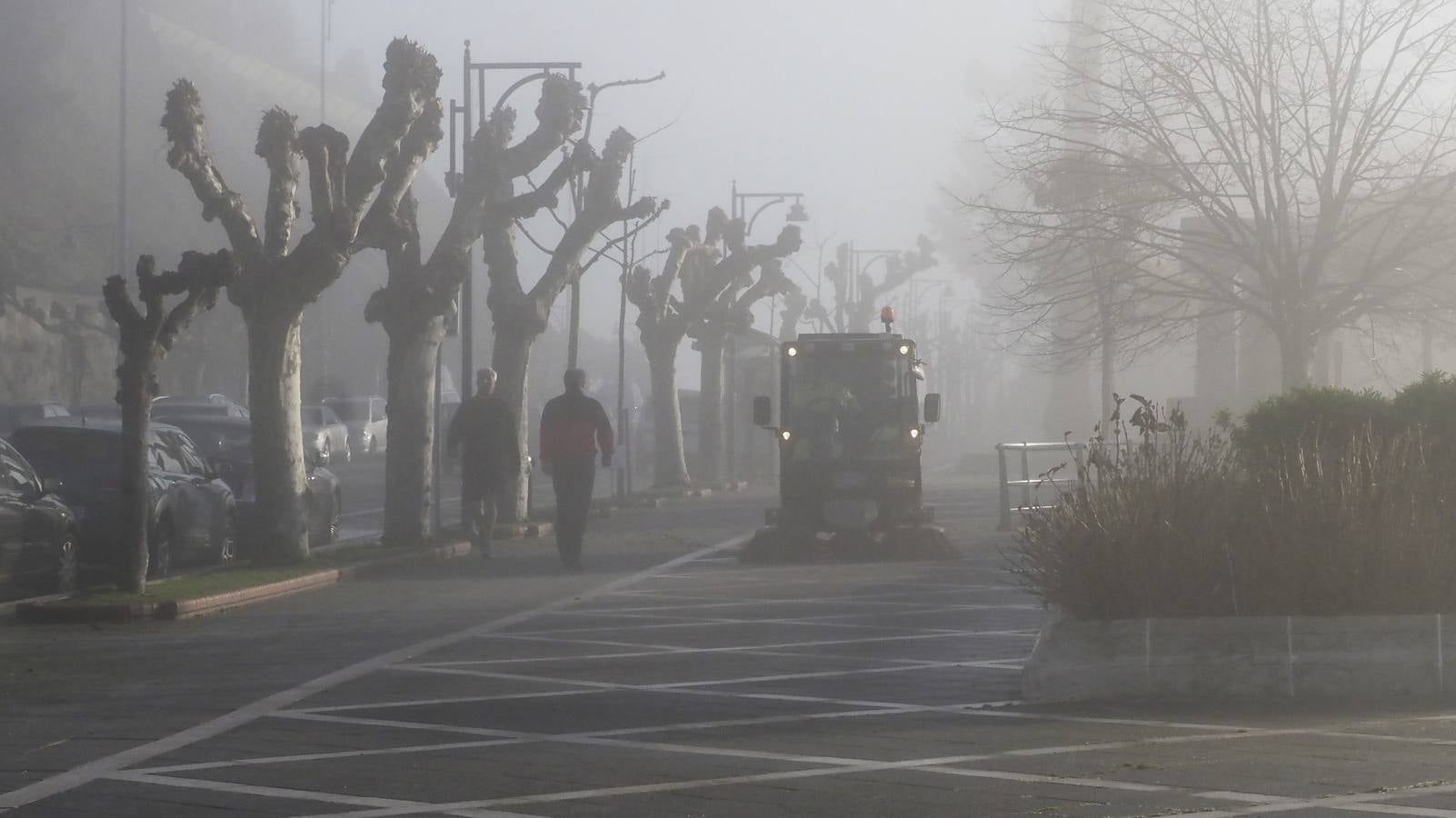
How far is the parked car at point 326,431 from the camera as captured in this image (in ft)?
163

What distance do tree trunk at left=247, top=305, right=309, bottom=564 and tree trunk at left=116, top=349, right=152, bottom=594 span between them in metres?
2.60

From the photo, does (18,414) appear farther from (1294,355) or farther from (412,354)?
(1294,355)

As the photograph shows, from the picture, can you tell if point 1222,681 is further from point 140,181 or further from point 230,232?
Answer: point 140,181

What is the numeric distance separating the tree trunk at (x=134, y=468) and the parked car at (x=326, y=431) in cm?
3473

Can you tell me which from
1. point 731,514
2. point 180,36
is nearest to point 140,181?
point 180,36

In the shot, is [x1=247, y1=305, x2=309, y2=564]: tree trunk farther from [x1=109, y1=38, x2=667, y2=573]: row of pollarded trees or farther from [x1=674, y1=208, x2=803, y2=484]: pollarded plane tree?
[x1=674, y1=208, x2=803, y2=484]: pollarded plane tree

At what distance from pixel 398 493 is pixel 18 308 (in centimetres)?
3634

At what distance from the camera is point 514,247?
26.4 m

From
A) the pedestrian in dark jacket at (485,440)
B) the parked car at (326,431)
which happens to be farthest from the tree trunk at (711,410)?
the pedestrian in dark jacket at (485,440)

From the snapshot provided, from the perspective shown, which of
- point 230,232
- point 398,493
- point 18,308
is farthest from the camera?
point 18,308

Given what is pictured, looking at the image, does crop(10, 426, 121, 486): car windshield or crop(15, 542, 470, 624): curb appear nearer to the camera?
crop(15, 542, 470, 624): curb

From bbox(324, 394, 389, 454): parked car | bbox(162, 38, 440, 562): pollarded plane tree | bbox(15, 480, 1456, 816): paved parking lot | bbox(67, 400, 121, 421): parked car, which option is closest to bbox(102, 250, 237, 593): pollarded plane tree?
bbox(162, 38, 440, 562): pollarded plane tree

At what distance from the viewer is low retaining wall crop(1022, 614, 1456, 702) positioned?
905 cm

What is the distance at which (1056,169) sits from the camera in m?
24.6
